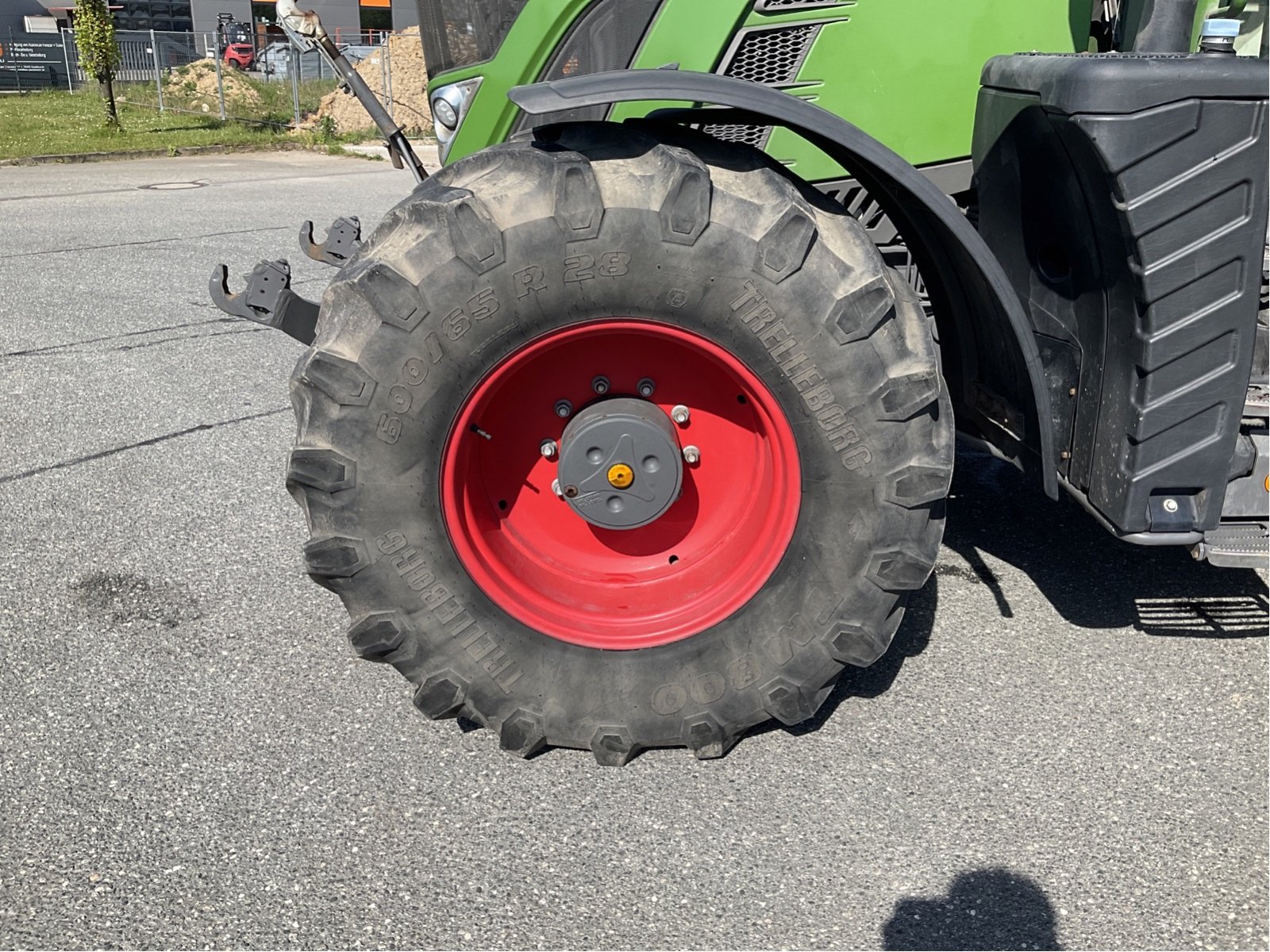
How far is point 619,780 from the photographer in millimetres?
2676

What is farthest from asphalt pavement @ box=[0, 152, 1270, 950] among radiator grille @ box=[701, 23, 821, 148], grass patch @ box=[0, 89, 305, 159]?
grass patch @ box=[0, 89, 305, 159]

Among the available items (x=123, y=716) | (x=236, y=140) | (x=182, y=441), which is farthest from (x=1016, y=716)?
(x=236, y=140)

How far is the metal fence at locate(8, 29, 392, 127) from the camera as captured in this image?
71.4 feet

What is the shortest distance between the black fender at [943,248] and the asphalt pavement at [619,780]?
0.71 meters

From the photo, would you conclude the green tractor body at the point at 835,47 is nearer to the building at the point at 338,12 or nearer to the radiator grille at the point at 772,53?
the radiator grille at the point at 772,53

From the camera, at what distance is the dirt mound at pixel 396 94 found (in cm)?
2022

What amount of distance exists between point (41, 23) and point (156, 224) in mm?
35051

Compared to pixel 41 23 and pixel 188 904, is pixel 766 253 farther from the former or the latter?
Answer: pixel 41 23

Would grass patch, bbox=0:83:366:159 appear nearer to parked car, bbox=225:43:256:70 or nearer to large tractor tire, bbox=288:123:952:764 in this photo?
parked car, bbox=225:43:256:70

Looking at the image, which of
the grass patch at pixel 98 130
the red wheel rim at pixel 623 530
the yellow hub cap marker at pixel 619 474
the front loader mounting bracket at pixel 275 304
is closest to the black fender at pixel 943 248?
the red wheel rim at pixel 623 530

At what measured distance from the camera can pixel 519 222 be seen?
237 cm

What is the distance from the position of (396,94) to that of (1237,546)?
20.3 m

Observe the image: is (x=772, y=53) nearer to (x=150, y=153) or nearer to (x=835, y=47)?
(x=835, y=47)

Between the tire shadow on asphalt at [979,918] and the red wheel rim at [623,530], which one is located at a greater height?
the red wheel rim at [623,530]
